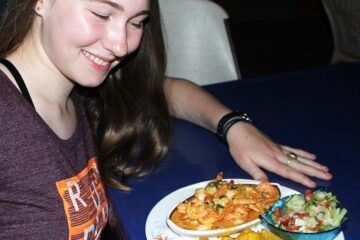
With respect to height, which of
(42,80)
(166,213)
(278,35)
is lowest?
(278,35)

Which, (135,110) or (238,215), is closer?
(238,215)

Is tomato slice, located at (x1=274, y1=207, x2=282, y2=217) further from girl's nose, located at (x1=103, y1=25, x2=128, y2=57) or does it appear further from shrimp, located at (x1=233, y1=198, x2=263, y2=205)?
girl's nose, located at (x1=103, y1=25, x2=128, y2=57)

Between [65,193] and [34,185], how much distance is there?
0.07m

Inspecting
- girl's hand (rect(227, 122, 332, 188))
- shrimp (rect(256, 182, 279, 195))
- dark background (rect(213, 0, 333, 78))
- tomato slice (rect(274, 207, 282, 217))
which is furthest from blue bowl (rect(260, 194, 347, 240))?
dark background (rect(213, 0, 333, 78))

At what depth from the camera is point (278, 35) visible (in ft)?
19.9

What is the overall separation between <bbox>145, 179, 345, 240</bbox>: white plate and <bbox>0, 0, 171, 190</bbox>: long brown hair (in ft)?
0.60

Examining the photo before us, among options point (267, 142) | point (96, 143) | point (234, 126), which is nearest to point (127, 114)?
point (96, 143)

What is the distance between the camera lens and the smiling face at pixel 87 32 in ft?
3.13

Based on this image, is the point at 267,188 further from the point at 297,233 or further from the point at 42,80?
the point at 42,80

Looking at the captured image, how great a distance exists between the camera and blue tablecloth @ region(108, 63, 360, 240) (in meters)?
1.02

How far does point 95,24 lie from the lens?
0.97 m

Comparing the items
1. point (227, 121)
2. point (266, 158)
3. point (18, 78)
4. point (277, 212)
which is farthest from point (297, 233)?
point (18, 78)

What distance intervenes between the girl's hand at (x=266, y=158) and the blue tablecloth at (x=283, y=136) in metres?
0.02

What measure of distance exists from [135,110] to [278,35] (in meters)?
5.02
